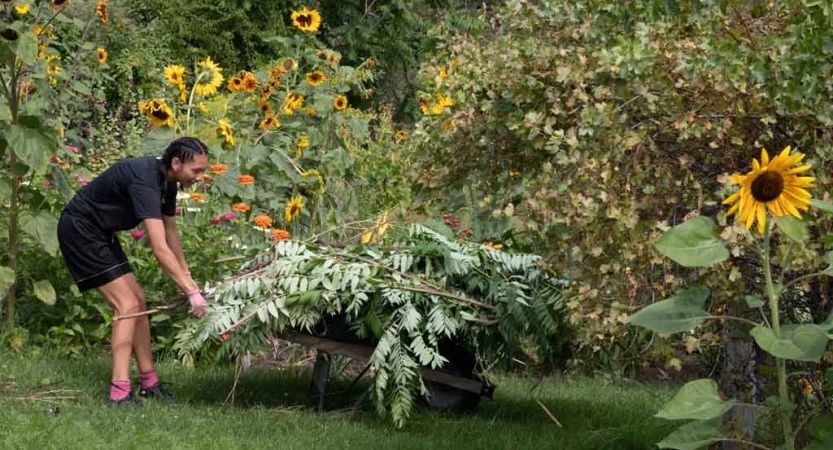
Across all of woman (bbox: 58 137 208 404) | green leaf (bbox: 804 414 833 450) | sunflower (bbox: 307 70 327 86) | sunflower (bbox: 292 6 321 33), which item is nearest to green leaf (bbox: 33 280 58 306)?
woman (bbox: 58 137 208 404)

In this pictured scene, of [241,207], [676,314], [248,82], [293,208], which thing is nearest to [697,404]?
[676,314]

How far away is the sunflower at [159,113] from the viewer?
7.39m

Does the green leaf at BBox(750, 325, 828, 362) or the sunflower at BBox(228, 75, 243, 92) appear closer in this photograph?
the green leaf at BBox(750, 325, 828, 362)

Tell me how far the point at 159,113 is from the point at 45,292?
1357 millimetres

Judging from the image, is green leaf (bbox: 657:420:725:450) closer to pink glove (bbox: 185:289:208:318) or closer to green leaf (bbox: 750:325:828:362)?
green leaf (bbox: 750:325:828:362)

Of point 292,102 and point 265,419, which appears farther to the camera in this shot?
point 292,102

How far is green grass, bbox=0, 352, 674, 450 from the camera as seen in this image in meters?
Answer: 5.22

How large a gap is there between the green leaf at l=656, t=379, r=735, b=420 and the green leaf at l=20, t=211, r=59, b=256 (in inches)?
159

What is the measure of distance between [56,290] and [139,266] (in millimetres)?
541

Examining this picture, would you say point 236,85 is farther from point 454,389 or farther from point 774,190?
point 774,190

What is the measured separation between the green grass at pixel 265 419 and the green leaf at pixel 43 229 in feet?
2.20

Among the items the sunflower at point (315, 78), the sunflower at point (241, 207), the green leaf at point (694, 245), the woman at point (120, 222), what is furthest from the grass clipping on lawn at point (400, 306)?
the sunflower at point (315, 78)

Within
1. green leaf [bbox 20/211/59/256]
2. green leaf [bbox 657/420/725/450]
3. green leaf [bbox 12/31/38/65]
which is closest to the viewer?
green leaf [bbox 657/420/725/450]

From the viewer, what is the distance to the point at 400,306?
5.66 metres
